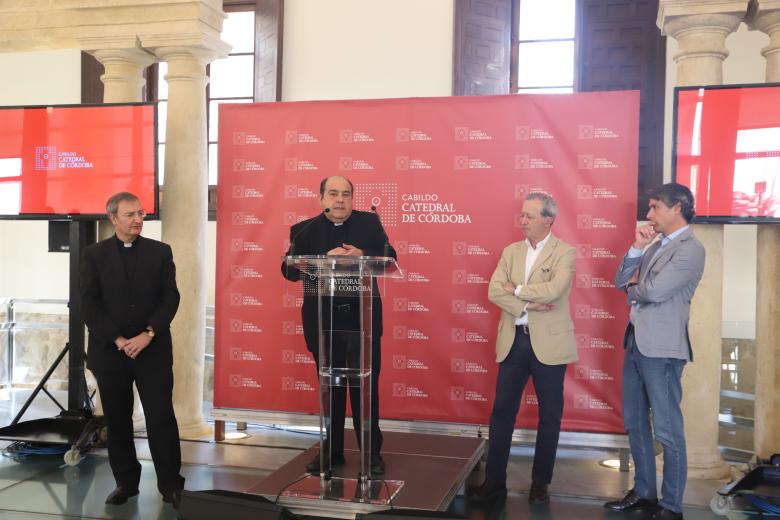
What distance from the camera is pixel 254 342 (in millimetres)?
5453

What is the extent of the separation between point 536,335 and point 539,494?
90 cm

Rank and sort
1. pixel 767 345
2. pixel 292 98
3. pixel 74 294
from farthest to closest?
pixel 292 98, pixel 74 294, pixel 767 345

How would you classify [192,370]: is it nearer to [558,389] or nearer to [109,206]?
[109,206]

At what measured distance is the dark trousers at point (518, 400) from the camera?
4.04 meters

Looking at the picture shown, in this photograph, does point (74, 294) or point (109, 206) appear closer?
point (109, 206)

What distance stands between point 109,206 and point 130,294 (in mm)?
465

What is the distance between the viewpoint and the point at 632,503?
3959mm

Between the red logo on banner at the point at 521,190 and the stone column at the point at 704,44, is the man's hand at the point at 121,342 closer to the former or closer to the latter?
the red logo on banner at the point at 521,190

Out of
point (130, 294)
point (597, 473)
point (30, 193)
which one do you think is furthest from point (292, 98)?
point (597, 473)

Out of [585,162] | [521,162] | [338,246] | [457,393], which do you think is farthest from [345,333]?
[585,162]

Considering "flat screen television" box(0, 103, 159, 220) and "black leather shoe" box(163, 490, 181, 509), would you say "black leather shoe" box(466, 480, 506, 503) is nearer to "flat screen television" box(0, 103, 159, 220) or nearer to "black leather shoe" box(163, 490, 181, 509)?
"black leather shoe" box(163, 490, 181, 509)

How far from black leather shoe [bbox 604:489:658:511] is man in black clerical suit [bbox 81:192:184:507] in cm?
226

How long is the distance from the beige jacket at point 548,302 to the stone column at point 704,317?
48.5 inches

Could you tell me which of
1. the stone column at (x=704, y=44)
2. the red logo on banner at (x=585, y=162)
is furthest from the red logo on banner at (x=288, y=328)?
the stone column at (x=704, y=44)
